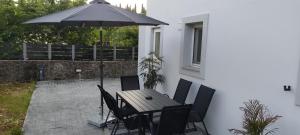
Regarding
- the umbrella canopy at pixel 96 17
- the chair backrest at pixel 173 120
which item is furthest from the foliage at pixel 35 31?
the chair backrest at pixel 173 120

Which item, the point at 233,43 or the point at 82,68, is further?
the point at 82,68

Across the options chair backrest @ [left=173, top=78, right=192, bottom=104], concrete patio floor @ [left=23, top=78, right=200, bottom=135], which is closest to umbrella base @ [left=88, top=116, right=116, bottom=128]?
concrete patio floor @ [left=23, top=78, right=200, bottom=135]

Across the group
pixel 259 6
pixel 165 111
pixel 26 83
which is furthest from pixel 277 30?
pixel 26 83

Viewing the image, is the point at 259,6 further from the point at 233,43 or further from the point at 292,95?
the point at 292,95

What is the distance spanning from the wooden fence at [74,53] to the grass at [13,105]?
165 cm

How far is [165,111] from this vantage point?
4.14m

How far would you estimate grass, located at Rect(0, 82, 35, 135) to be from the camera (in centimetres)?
610

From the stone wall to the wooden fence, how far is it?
39cm

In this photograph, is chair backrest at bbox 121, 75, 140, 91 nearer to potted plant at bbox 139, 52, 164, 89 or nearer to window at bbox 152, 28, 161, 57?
potted plant at bbox 139, 52, 164, 89

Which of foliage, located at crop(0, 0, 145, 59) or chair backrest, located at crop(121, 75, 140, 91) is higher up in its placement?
foliage, located at crop(0, 0, 145, 59)

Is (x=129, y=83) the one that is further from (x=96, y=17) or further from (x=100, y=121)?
(x=96, y=17)

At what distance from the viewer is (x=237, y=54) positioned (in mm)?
4926

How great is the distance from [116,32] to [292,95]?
13.7m

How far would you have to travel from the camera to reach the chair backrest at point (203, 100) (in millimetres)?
5371
